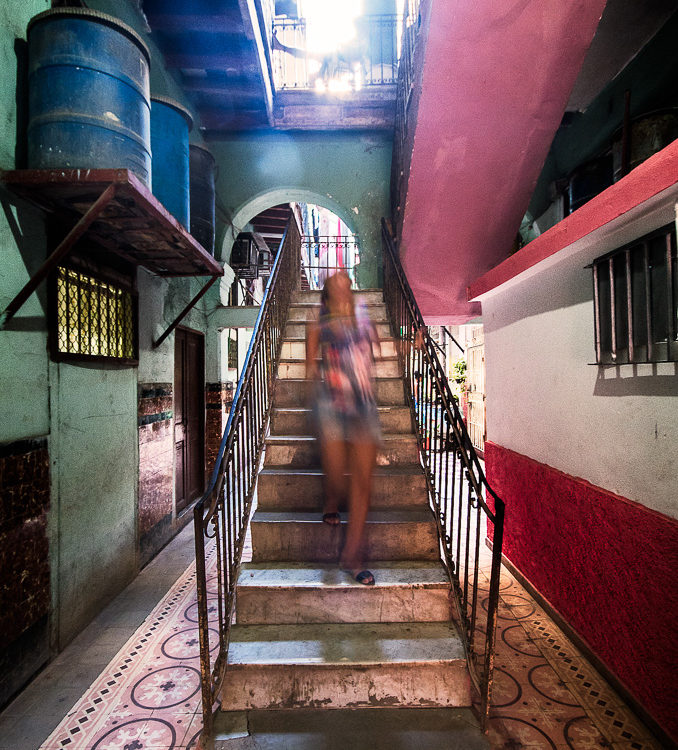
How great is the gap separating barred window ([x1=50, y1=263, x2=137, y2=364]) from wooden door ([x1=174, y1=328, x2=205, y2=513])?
55.5 inches

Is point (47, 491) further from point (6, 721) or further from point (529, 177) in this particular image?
point (529, 177)

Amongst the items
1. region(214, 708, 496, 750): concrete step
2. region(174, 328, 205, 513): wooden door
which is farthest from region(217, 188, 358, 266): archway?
region(214, 708, 496, 750): concrete step

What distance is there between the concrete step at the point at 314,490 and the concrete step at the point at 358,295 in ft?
9.10

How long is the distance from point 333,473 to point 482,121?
3.15 metres

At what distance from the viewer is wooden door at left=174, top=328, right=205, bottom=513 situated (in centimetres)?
533

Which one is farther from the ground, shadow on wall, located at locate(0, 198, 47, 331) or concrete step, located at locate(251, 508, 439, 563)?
shadow on wall, located at locate(0, 198, 47, 331)

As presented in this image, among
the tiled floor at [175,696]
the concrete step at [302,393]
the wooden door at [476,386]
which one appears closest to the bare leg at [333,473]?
the concrete step at [302,393]

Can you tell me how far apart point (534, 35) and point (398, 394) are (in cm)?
289

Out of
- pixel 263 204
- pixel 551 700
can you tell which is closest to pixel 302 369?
pixel 551 700

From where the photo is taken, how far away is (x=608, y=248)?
258 cm

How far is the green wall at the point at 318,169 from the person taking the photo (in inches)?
242

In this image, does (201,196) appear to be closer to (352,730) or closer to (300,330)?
(300,330)

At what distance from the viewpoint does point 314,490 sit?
299cm

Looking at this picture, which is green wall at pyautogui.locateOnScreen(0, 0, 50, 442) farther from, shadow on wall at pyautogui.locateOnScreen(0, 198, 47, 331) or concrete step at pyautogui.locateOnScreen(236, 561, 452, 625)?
concrete step at pyautogui.locateOnScreen(236, 561, 452, 625)
